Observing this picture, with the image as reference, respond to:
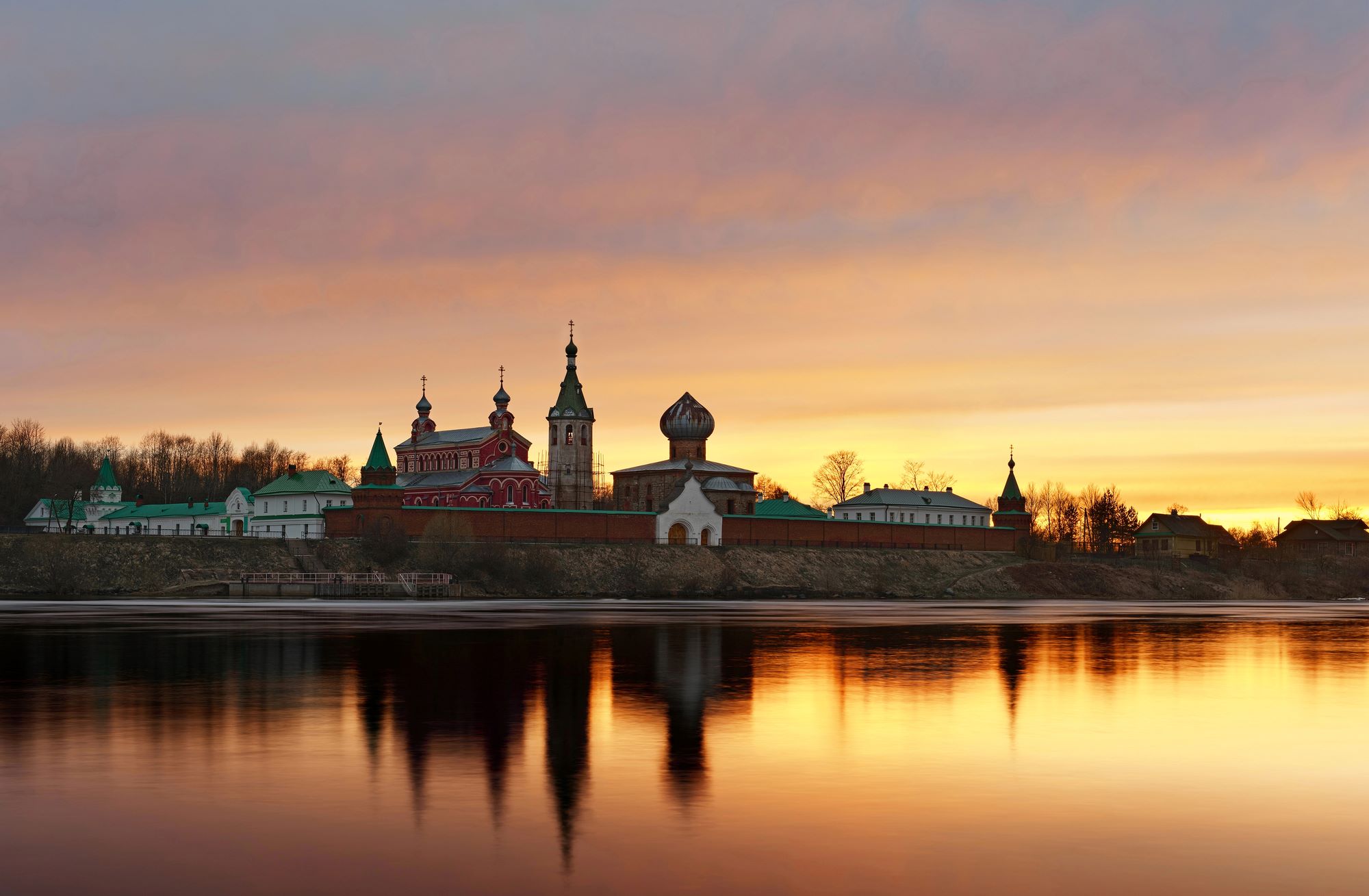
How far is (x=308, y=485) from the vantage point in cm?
10356

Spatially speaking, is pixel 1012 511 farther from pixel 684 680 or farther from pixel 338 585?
pixel 684 680

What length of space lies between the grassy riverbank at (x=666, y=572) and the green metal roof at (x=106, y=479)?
60.2 m

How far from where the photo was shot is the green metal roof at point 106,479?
13439 cm

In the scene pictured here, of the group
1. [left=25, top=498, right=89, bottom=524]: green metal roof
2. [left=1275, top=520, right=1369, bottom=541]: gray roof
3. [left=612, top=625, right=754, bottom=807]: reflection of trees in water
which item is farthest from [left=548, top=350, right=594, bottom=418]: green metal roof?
A: [left=1275, top=520, right=1369, bottom=541]: gray roof

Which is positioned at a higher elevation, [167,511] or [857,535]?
[167,511]

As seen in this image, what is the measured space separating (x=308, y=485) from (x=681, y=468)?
89.9ft

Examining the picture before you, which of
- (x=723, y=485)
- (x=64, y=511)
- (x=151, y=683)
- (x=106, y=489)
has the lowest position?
(x=151, y=683)

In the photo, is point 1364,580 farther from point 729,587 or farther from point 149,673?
point 149,673

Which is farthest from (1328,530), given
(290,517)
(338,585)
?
(338,585)

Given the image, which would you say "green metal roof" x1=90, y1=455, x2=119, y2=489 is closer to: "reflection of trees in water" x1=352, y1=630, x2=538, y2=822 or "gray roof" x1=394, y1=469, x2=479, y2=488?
"gray roof" x1=394, y1=469, x2=479, y2=488

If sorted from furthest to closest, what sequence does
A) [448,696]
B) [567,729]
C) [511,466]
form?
[511,466]
[448,696]
[567,729]

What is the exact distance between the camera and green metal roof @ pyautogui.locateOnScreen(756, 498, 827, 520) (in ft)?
374

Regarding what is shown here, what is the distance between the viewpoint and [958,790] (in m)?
14.8

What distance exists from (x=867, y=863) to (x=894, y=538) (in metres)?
96.9
